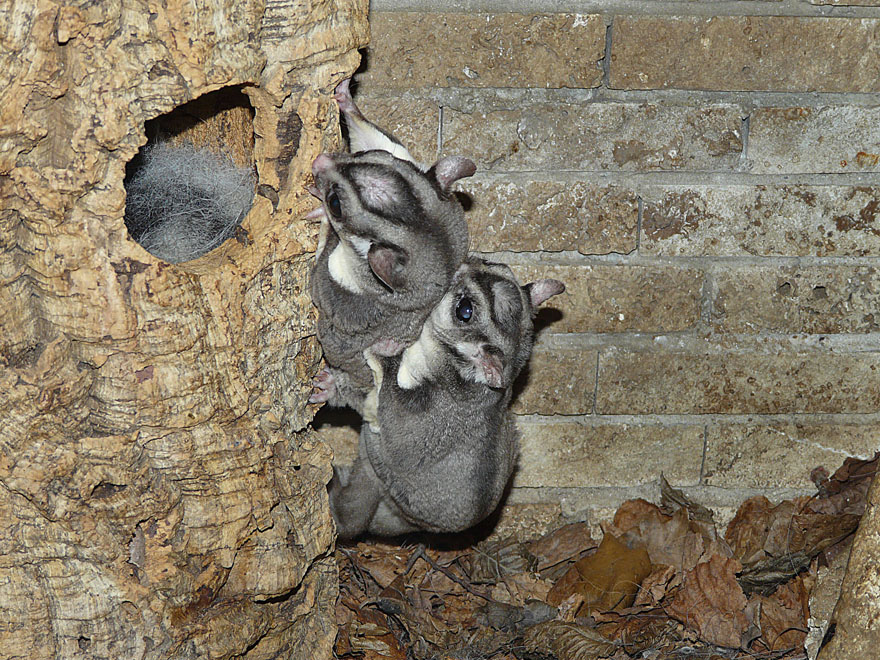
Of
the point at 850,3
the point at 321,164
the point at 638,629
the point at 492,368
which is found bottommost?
the point at 638,629

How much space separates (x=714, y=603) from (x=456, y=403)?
1.25 metres

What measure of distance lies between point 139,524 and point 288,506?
44 centimetres

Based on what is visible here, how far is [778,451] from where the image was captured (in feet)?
11.9

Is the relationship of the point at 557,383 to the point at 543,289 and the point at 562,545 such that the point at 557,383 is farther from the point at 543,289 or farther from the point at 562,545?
the point at 562,545

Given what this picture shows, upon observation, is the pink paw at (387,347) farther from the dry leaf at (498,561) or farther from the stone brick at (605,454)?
the dry leaf at (498,561)

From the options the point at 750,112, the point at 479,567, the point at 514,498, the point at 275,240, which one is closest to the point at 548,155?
the point at 750,112

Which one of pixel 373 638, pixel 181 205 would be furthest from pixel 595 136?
pixel 373 638

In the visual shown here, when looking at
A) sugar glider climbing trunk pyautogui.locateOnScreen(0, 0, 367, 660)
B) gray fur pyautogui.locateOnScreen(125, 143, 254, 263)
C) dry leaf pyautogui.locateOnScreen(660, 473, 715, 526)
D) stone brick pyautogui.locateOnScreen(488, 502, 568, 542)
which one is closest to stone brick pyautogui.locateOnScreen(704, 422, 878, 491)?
dry leaf pyautogui.locateOnScreen(660, 473, 715, 526)

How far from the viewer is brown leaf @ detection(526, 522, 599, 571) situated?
141 inches

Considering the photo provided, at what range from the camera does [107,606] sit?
2334 millimetres

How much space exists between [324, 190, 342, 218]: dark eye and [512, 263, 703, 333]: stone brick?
0.91 m

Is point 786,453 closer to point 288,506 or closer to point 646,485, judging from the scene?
point 646,485

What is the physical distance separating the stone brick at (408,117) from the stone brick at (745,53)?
66 centimetres

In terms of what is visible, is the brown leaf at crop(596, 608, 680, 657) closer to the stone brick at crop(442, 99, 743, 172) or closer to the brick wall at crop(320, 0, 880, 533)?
the brick wall at crop(320, 0, 880, 533)
